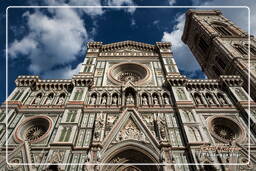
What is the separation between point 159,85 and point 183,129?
4910 millimetres

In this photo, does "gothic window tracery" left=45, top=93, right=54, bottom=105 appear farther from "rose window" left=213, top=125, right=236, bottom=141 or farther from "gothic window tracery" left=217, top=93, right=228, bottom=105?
"gothic window tracery" left=217, top=93, right=228, bottom=105

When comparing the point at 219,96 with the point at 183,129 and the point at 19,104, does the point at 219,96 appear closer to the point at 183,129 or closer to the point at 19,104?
the point at 183,129

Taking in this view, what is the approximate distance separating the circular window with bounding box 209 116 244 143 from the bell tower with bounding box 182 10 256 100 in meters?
5.61

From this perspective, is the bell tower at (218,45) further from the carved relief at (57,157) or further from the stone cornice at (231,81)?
the carved relief at (57,157)

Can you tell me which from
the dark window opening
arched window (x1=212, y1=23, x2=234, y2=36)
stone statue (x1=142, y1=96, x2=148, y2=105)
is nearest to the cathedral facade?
stone statue (x1=142, y1=96, x2=148, y2=105)

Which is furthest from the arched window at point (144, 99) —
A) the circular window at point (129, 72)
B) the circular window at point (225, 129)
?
the circular window at point (225, 129)

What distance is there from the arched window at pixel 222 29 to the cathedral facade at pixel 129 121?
8853 millimetres

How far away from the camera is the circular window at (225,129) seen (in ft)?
36.2

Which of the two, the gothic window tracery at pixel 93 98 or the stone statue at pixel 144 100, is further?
the gothic window tracery at pixel 93 98

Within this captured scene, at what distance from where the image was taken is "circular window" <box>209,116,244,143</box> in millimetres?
11031

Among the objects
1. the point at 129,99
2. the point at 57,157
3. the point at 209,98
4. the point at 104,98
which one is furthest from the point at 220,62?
the point at 57,157

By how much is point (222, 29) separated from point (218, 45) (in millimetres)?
6019

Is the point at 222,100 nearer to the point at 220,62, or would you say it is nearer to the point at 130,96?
the point at 130,96

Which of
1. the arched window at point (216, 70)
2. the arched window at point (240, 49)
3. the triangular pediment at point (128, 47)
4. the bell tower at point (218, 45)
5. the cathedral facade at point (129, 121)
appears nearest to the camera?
the cathedral facade at point (129, 121)
